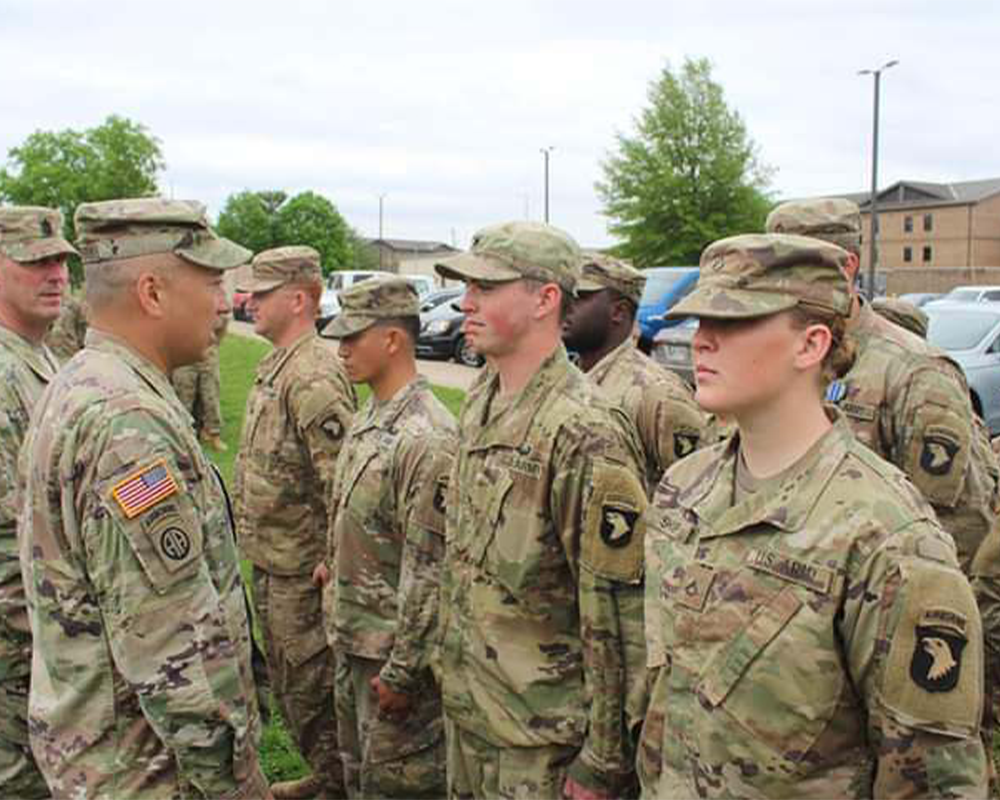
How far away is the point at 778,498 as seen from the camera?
208cm

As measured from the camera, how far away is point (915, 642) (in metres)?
1.86

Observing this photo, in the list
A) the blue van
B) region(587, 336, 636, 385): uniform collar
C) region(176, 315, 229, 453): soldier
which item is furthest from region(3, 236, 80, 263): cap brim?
the blue van

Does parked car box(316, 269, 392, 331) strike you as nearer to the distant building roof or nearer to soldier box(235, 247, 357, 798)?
soldier box(235, 247, 357, 798)

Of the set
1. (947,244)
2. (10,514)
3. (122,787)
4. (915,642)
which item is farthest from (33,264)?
(947,244)

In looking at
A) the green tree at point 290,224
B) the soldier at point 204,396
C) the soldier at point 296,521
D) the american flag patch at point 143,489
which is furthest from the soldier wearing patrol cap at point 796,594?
the green tree at point 290,224

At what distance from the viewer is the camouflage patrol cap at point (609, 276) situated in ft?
14.6

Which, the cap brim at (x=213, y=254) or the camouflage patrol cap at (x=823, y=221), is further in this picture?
the camouflage patrol cap at (x=823, y=221)

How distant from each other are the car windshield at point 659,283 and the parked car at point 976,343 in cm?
444

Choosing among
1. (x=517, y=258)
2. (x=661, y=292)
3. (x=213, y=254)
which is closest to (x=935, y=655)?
(x=517, y=258)

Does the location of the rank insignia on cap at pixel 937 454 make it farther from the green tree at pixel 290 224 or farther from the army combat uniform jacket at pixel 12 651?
the green tree at pixel 290 224

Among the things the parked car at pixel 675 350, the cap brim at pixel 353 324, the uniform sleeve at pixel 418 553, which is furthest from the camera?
the parked car at pixel 675 350

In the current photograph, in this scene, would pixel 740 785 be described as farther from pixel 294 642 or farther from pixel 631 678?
pixel 294 642

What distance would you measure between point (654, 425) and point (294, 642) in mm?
1977

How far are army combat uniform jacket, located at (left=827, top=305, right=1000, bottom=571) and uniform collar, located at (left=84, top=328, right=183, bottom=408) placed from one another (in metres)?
2.29
